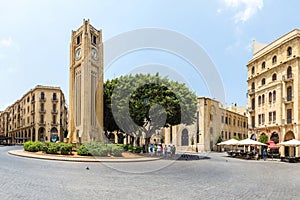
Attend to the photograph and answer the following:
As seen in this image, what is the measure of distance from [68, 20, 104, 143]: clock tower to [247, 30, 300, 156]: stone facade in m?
24.8

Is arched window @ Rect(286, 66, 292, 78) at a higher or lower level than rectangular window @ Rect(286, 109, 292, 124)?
higher

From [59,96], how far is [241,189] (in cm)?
6740

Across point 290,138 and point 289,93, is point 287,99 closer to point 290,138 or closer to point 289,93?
point 289,93

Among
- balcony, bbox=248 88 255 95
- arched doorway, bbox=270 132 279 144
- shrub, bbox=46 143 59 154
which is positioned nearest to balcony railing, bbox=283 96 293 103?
arched doorway, bbox=270 132 279 144

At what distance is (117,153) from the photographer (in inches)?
1003

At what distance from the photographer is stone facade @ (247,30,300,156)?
36.2 m

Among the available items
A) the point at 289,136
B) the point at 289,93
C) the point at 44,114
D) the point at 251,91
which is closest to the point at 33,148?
the point at 289,136

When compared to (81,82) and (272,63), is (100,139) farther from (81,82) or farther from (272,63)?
(272,63)

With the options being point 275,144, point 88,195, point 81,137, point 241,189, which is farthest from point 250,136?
point 88,195

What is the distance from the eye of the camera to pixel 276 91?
39.2 m

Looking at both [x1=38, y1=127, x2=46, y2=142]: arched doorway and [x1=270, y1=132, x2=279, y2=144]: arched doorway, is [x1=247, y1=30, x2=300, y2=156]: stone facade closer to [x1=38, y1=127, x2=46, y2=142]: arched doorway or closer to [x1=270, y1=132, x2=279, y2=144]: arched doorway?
[x1=270, y1=132, x2=279, y2=144]: arched doorway

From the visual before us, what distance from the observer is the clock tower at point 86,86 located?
33000 millimetres

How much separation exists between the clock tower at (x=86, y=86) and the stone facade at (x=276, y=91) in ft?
81.4

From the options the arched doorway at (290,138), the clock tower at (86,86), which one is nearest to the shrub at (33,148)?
the clock tower at (86,86)
